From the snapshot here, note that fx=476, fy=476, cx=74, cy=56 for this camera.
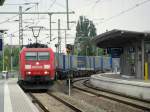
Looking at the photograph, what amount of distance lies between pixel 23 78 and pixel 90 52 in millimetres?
70778

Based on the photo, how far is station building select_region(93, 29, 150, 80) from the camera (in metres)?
29.2

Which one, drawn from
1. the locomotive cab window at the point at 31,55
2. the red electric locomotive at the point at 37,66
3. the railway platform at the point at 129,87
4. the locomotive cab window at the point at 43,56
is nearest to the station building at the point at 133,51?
the railway platform at the point at 129,87

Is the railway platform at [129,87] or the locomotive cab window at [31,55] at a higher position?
the locomotive cab window at [31,55]

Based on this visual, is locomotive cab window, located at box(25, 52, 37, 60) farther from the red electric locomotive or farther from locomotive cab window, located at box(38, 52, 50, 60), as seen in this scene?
locomotive cab window, located at box(38, 52, 50, 60)

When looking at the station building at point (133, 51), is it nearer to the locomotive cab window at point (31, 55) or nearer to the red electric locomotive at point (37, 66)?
the red electric locomotive at point (37, 66)

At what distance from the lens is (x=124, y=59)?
37.0 metres

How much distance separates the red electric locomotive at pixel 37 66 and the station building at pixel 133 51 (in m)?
4.30

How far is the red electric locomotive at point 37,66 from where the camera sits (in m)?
29.3

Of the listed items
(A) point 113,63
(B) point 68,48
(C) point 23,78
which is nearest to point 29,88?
(C) point 23,78

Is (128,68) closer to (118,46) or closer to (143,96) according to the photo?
(118,46)

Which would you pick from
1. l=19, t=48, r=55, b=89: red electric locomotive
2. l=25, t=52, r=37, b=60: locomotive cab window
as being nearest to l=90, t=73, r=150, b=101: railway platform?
l=19, t=48, r=55, b=89: red electric locomotive

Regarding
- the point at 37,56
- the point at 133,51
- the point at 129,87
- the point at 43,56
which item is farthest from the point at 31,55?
the point at 133,51

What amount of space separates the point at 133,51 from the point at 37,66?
7.34 m

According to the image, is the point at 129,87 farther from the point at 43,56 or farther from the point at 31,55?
the point at 31,55
